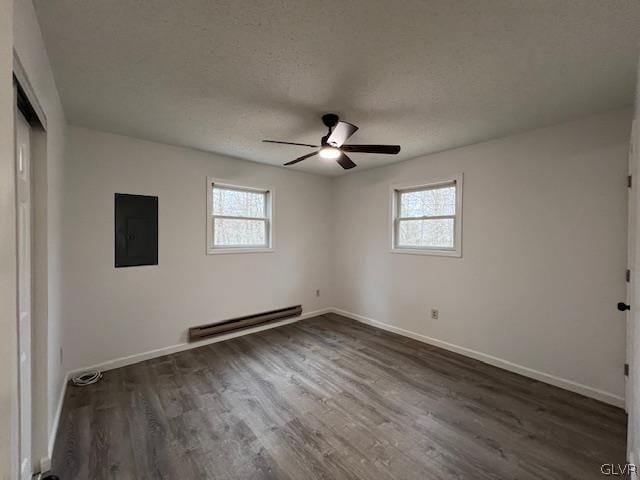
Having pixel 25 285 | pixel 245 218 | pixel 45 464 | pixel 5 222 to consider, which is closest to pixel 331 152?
pixel 245 218

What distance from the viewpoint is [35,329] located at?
1637 mm

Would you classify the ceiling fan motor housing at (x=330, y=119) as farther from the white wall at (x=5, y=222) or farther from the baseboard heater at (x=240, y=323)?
the baseboard heater at (x=240, y=323)

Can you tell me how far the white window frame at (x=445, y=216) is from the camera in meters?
3.31

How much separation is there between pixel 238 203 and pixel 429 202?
2.62 meters

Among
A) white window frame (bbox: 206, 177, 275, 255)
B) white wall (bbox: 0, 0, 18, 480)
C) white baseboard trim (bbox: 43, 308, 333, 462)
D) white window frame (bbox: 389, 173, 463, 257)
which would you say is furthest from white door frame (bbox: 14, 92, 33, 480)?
white window frame (bbox: 389, 173, 463, 257)

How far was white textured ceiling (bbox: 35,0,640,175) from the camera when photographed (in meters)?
1.35

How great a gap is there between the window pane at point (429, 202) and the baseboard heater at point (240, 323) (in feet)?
7.45

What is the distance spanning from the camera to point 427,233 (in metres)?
3.73

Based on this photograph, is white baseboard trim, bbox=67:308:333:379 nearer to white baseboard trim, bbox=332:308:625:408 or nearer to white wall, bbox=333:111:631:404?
white baseboard trim, bbox=332:308:625:408

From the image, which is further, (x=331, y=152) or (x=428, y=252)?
(x=428, y=252)

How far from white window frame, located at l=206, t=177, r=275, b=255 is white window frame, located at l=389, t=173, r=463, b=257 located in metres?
1.78

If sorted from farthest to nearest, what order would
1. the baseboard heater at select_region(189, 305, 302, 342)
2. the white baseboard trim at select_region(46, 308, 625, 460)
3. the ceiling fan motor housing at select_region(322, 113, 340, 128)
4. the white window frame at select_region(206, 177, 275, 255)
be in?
the white window frame at select_region(206, 177, 275, 255) → the baseboard heater at select_region(189, 305, 302, 342) → the ceiling fan motor housing at select_region(322, 113, 340, 128) → the white baseboard trim at select_region(46, 308, 625, 460)

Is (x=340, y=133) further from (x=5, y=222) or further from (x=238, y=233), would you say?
(x=238, y=233)

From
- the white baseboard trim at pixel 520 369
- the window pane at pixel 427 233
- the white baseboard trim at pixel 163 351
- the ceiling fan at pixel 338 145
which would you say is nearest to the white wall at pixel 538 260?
the white baseboard trim at pixel 520 369
